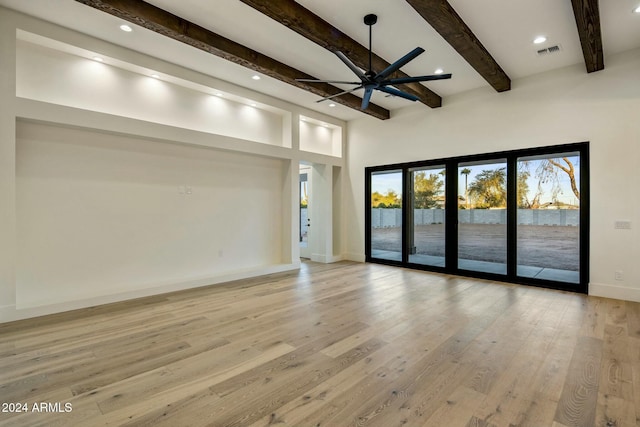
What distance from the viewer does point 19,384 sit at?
228 centimetres

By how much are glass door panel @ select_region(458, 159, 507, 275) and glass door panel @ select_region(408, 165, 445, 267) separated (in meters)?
0.42

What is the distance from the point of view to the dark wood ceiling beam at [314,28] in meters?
3.29

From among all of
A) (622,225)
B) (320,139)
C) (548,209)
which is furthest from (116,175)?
(622,225)

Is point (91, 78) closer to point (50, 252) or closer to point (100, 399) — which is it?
point (50, 252)

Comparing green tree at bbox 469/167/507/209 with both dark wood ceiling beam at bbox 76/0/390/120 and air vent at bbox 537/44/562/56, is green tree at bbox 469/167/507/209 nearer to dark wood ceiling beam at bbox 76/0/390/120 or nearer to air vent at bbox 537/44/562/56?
air vent at bbox 537/44/562/56

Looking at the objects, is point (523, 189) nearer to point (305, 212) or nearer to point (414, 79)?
point (414, 79)

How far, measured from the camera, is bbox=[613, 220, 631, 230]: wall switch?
4465 mm

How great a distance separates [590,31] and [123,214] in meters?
6.56

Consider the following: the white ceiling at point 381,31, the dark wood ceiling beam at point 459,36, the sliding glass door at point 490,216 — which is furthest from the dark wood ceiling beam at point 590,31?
the sliding glass door at point 490,216

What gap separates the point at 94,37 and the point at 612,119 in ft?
24.2

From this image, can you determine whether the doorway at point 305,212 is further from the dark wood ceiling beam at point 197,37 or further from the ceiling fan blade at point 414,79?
the ceiling fan blade at point 414,79

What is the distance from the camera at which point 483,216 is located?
5887 mm

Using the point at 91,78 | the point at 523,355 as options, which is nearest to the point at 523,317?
the point at 523,355

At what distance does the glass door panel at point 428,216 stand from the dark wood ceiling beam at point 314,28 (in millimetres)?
2483
